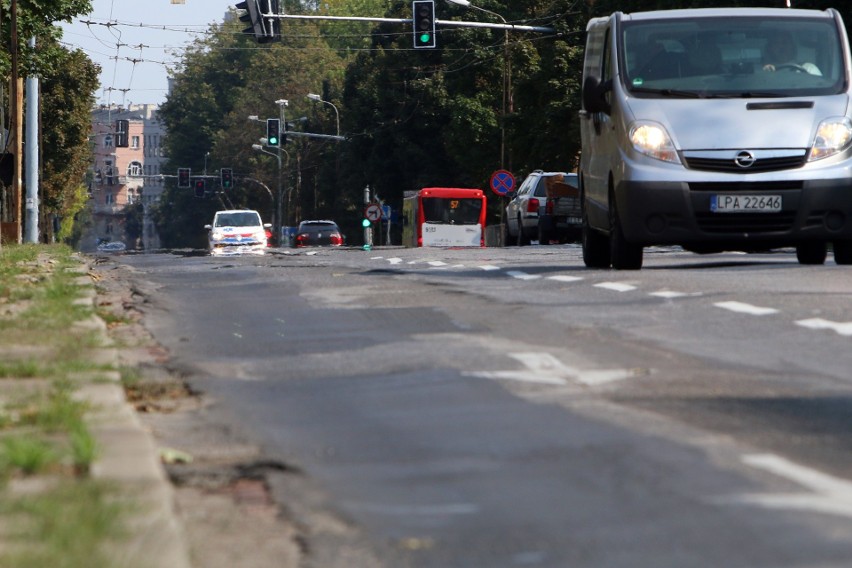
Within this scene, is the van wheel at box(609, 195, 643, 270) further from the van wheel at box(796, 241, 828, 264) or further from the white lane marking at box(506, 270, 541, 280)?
the van wheel at box(796, 241, 828, 264)

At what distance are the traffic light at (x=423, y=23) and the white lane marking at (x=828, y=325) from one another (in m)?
30.7

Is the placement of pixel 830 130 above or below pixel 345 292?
above

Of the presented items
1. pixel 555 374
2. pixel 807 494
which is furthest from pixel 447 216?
pixel 807 494

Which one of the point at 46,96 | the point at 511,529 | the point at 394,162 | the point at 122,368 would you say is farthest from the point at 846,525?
the point at 394,162

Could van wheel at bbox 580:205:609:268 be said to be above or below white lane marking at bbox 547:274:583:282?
above

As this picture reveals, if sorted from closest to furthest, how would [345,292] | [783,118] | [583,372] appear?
[583,372] → [345,292] → [783,118]

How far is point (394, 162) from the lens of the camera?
304 ft

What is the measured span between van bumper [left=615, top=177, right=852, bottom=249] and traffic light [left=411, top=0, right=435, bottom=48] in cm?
2469

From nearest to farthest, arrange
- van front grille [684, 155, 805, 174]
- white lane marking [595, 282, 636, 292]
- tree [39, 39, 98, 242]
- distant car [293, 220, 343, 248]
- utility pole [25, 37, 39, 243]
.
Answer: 1. white lane marking [595, 282, 636, 292]
2. van front grille [684, 155, 805, 174]
3. utility pole [25, 37, 39, 243]
4. tree [39, 39, 98, 242]
5. distant car [293, 220, 343, 248]

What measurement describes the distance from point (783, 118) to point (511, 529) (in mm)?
12411

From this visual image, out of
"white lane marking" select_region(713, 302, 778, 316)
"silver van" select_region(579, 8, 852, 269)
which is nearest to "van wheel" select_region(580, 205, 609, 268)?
"silver van" select_region(579, 8, 852, 269)

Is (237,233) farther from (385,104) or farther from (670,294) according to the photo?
(670,294)

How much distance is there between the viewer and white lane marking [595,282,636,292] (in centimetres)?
1423

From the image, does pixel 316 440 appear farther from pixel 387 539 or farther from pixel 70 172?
pixel 70 172
